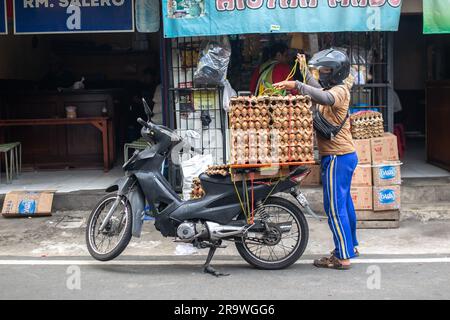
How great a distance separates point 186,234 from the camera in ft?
18.5

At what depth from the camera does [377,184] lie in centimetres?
726

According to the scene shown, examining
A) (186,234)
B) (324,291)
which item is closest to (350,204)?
(324,291)

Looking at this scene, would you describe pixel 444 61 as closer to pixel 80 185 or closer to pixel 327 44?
pixel 327 44

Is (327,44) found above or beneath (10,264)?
above

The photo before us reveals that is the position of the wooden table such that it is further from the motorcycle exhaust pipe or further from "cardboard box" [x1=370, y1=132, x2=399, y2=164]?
the motorcycle exhaust pipe

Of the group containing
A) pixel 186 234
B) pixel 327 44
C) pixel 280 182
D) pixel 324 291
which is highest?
pixel 327 44

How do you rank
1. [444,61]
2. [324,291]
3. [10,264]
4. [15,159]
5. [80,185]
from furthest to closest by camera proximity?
[444,61], [15,159], [80,185], [10,264], [324,291]

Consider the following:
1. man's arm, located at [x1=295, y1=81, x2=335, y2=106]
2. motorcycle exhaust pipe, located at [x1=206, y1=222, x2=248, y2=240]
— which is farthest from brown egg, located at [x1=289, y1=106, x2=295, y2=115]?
motorcycle exhaust pipe, located at [x1=206, y1=222, x2=248, y2=240]

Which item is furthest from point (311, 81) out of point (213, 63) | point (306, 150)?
point (213, 63)

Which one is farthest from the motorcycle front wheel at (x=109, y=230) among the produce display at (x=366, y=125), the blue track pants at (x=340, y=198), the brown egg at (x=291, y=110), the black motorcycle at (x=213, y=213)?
the produce display at (x=366, y=125)

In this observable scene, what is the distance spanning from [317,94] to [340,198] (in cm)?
98

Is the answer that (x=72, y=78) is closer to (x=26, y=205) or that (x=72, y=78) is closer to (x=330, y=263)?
(x=26, y=205)

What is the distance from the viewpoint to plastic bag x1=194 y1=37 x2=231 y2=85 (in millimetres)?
8055

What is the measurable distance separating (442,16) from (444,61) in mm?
3890
